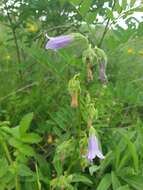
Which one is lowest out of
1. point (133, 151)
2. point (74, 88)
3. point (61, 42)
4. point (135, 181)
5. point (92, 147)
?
point (135, 181)

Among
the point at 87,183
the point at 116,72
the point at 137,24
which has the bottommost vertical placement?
the point at 87,183

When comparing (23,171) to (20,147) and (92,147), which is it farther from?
(92,147)

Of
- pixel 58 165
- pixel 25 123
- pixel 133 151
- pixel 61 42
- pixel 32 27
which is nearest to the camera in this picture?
pixel 61 42

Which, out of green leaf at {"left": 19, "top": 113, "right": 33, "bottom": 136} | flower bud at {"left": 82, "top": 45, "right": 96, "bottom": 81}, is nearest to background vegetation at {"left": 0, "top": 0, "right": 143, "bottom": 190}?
A: green leaf at {"left": 19, "top": 113, "right": 33, "bottom": 136}

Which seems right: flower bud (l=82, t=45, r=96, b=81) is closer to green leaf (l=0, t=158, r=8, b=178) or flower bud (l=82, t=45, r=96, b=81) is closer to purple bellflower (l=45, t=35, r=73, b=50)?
purple bellflower (l=45, t=35, r=73, b=50)

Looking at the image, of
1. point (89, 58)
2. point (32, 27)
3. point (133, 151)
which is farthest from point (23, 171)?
point (32, 27)

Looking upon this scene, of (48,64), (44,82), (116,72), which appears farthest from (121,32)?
(116,72)

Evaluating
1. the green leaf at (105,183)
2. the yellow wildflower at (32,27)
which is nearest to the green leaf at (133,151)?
the green leaf at (105,183)

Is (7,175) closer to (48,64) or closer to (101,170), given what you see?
(101,170)
